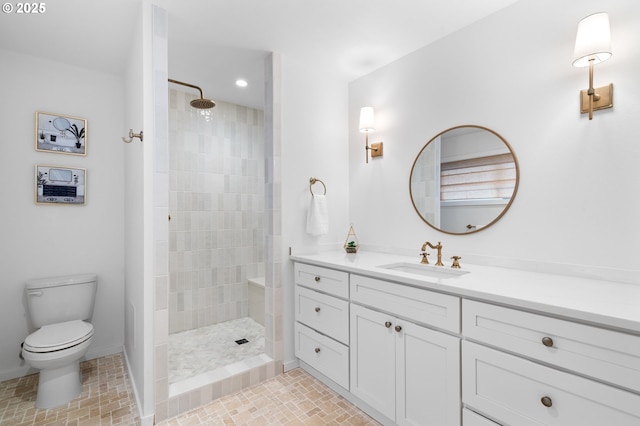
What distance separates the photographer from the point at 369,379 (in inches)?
70.4

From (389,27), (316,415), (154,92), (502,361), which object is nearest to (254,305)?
(316,415)

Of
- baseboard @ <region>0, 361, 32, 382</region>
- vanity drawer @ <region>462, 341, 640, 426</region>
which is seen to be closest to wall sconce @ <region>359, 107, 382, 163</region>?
vanity drawer @ <region>462, 341, 640, 426</region>

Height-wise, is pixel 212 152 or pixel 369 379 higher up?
pixel 212 152

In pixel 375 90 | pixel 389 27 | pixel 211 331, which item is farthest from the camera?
pixel 211 331

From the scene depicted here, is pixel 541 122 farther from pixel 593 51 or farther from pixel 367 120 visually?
pixel 367 120

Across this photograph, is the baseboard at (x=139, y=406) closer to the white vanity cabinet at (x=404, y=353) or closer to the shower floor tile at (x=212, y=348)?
the shower floor tile at (x=212, y=348)

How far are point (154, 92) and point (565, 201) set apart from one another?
7.60ft

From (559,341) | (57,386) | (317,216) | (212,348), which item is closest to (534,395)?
(559,341)

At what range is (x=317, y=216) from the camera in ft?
7.95

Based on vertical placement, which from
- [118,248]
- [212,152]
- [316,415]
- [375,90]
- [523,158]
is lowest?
[316,415]

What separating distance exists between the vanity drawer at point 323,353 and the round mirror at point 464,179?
1.08 meters

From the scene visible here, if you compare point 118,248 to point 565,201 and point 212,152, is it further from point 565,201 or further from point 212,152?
point 565,201

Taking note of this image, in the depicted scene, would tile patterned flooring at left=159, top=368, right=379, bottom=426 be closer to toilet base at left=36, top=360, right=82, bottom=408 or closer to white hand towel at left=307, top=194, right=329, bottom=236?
toilet base at left=36, top=360, right=82, bottom=408

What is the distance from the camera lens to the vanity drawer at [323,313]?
1.96m
